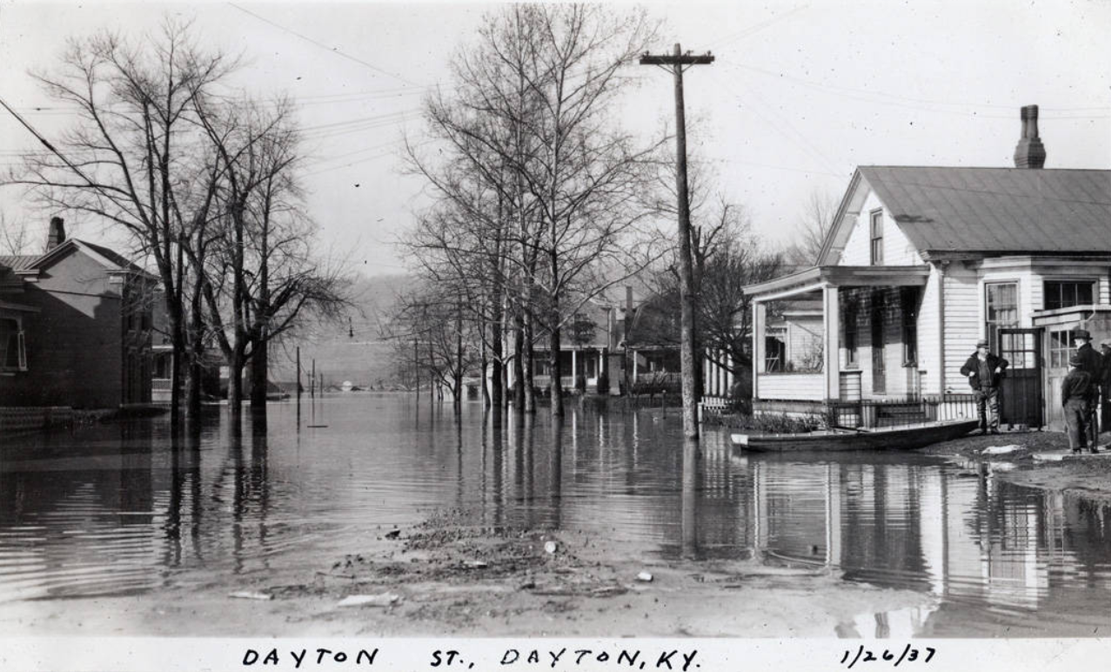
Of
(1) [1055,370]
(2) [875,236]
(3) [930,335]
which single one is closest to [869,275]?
(3) [930,335]

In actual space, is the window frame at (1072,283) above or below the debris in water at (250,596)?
above

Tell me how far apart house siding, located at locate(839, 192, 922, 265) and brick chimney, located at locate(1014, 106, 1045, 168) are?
5814 mm

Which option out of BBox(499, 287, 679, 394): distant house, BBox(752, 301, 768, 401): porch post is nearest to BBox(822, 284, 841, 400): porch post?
BBox(752, 301, 768, 401): porch post

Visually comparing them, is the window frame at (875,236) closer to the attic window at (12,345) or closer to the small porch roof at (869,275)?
the small porch roof at (869,275)

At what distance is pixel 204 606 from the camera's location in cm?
708

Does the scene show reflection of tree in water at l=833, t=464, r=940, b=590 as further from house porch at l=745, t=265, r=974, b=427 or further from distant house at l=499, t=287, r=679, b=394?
distant house at l=499, t=287, r=679, b=394

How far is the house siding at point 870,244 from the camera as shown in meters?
28.1

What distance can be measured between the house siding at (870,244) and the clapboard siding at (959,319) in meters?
1.35

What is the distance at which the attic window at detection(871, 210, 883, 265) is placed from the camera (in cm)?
3006

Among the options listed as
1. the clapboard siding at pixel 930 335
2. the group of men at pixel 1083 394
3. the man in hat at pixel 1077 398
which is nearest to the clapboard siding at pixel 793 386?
the clapboard siding at pixel 930 335

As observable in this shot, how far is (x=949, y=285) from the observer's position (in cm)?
2630

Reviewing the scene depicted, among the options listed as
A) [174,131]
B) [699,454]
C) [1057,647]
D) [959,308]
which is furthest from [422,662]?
[174,131]

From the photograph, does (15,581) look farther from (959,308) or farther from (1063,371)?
(959,308)

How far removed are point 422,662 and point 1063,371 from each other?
59.5 ft
